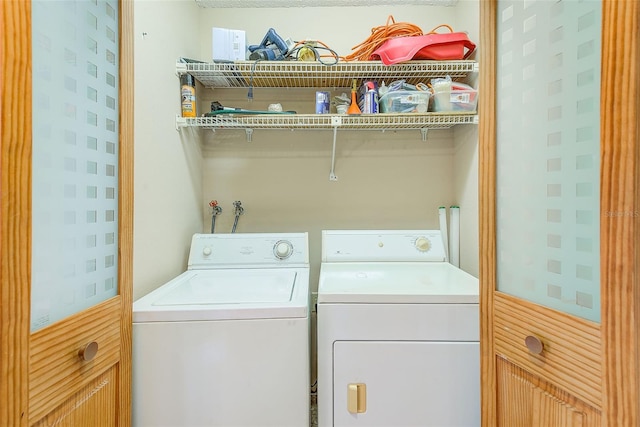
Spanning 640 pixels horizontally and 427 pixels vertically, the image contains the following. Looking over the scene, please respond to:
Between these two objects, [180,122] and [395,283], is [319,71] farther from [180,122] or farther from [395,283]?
[395,283]

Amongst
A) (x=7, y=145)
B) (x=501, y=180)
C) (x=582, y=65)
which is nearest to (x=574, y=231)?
(x=501, y=180)

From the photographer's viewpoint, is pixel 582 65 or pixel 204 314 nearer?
pixel 582 65

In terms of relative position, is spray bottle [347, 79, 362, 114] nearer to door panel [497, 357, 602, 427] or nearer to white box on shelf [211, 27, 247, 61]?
white box on shelf [211, 27, 247, 61]

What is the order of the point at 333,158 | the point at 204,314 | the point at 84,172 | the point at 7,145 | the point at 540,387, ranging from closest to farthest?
the point at 7,145
the point at 540,387
the point at 84,172
the point at 204,314
the point at 333,158

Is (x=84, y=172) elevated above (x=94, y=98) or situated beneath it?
situated beneath

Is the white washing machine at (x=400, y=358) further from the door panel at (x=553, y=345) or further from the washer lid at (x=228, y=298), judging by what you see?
the door panel at (x=553, y=345)

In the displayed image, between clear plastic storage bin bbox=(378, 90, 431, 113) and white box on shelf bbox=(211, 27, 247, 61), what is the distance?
34.2 inches

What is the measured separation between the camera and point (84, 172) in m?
0.86

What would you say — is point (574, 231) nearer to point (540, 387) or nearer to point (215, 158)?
point (540, 387)

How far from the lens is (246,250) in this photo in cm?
177

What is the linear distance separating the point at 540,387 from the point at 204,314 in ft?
3.41

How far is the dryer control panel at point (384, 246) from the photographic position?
1796 mm

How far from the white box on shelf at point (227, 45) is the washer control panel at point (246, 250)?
3.37 feet

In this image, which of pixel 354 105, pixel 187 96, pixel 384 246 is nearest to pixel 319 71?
pixel 354 105
